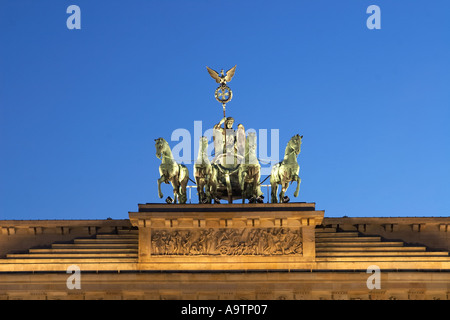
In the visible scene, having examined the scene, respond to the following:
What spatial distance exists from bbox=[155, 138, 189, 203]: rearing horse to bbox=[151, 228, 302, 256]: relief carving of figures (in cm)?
160

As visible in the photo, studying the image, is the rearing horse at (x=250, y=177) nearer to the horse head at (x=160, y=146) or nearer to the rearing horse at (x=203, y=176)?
the rearing horse at (x=203, y=176)

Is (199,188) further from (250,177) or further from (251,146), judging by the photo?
(251,146)

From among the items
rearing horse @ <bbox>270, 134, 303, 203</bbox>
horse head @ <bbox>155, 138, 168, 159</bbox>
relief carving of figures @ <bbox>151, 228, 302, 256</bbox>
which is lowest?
relief carving of figures @ <bbox>151, 228, 302, 256</bbox>

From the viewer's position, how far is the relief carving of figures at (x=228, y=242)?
42062 mm

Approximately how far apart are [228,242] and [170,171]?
325cm

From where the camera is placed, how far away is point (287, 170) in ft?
141

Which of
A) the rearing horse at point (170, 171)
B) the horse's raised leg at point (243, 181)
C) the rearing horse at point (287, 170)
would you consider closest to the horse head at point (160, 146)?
the rearing horse at point (170, 171)

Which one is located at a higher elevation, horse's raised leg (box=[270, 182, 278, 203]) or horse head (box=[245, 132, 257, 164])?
horse head (box=[245, 132, 257, 164])

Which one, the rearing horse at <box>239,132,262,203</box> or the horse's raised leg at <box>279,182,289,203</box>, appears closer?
the horse's raised leg at <box>279,182,289,203</box>

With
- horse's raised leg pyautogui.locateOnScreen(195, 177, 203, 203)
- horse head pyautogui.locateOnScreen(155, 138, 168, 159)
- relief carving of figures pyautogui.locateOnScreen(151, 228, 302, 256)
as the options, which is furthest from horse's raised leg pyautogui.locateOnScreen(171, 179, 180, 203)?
relief carving of figures pyautogui.locateOnScreen(151, 228, 302, 256)

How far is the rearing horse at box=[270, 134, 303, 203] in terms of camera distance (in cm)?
4300

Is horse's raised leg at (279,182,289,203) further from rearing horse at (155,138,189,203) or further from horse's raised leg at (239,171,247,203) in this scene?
rearing horse at (155,138,189,203)

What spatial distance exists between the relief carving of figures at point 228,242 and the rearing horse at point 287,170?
A: 5.07ft

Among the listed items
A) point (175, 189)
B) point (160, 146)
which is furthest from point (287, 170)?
point (160, 146)
